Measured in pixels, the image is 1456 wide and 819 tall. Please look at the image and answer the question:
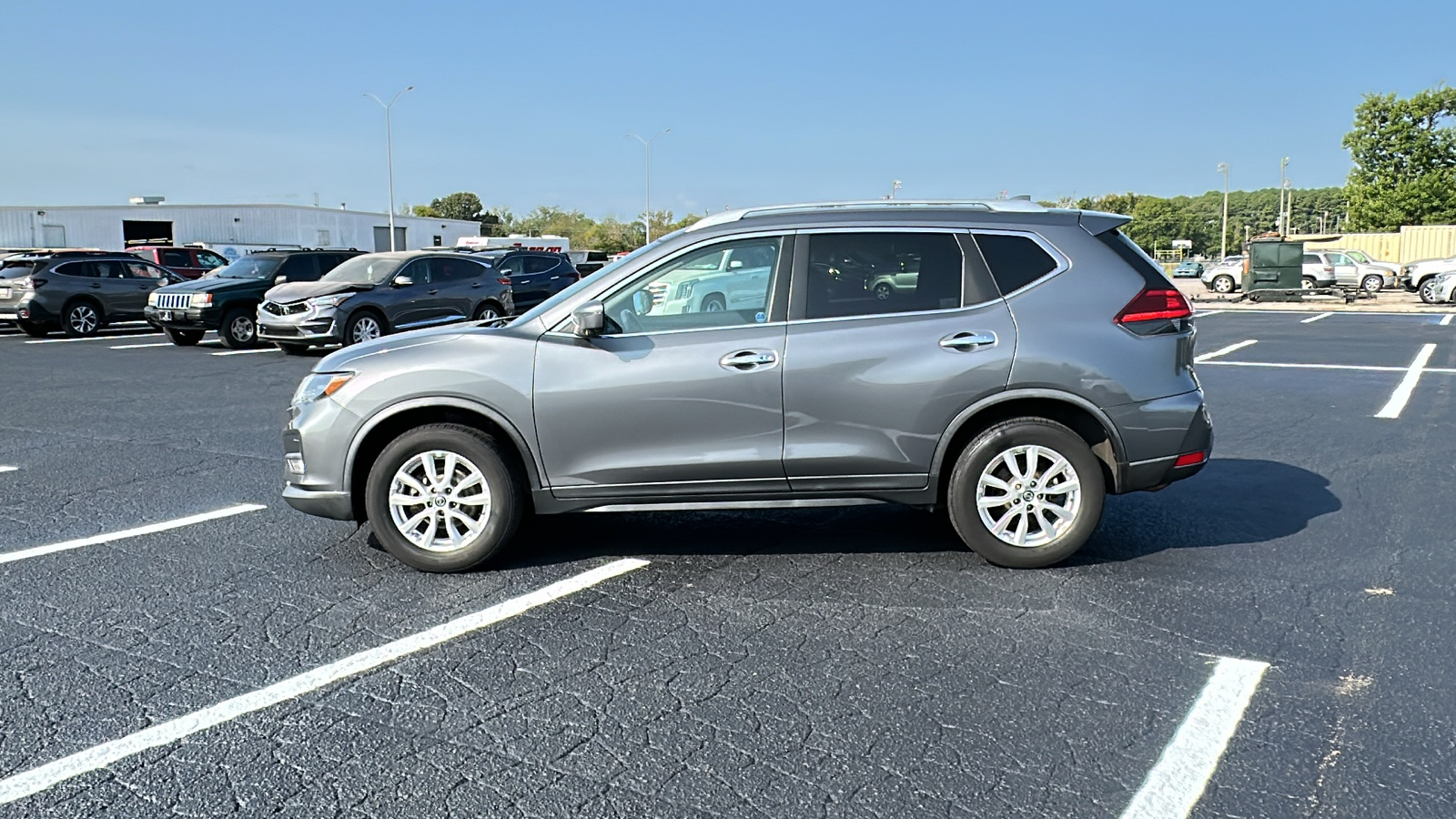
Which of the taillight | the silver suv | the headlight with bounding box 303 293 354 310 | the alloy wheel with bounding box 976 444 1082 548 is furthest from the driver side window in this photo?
the headlight with bounding box 303 293 354 310

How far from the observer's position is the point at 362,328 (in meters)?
17.1

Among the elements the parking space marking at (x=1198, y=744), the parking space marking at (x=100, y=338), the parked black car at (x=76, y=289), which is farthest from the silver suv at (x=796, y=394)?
the parked black car at (x=76, y=289)

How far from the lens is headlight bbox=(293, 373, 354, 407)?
545 centimetres

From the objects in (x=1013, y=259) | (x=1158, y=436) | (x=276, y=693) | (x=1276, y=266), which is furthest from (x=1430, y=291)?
(x=276, y=693)

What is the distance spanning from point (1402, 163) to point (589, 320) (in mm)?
62831

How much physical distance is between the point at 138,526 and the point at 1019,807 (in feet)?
16.9

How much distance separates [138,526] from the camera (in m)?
6.30

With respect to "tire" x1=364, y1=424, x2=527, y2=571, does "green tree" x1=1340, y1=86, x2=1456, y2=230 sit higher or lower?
higher

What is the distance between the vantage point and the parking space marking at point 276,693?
338cm

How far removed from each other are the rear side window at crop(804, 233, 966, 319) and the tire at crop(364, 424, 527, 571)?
1.67 metres

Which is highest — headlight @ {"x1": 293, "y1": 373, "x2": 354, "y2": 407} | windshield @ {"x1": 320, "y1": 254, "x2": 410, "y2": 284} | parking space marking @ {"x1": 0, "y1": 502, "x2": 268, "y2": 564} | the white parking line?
windshield @ {"x1": 320, "y1": 254, "x2": 410, "y2": 284}

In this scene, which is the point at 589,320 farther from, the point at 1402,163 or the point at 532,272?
the point at 1402,163

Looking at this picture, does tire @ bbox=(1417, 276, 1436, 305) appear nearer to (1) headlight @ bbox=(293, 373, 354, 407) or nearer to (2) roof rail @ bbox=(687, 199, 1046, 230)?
(2) roof rail @ bbox=(687, 199, 1046, 230)

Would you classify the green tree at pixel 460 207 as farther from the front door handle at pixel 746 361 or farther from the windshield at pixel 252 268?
the front door handle at pixel 746 361
